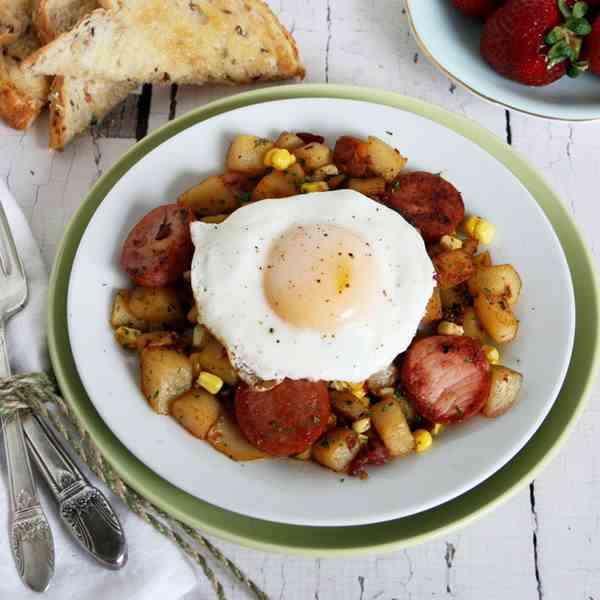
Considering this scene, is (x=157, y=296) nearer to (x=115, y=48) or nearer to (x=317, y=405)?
(x=317, y=405)

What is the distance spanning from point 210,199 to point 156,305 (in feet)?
1.55

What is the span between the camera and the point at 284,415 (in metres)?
2.43

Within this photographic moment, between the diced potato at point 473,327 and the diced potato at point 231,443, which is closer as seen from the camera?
the diced potato at point 231,443

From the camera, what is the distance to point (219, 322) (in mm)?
2520

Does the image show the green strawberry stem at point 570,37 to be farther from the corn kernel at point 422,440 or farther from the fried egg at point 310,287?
the corn kernel at point 422,440

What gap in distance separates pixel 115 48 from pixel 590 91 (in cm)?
206

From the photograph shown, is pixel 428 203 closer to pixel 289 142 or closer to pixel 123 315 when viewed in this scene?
pixel 289 142

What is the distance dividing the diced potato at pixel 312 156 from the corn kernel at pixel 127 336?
0.91 metres

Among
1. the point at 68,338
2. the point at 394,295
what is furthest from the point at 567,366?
the point at 68,338

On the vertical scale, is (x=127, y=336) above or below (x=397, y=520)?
above

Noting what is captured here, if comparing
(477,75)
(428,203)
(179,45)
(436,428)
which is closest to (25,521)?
(436,428)

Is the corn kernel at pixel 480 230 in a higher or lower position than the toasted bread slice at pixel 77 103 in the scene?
lower

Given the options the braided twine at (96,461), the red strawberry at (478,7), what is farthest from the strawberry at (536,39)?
the braided twine at (96,461)

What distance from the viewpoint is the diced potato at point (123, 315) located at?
8.69 feet
